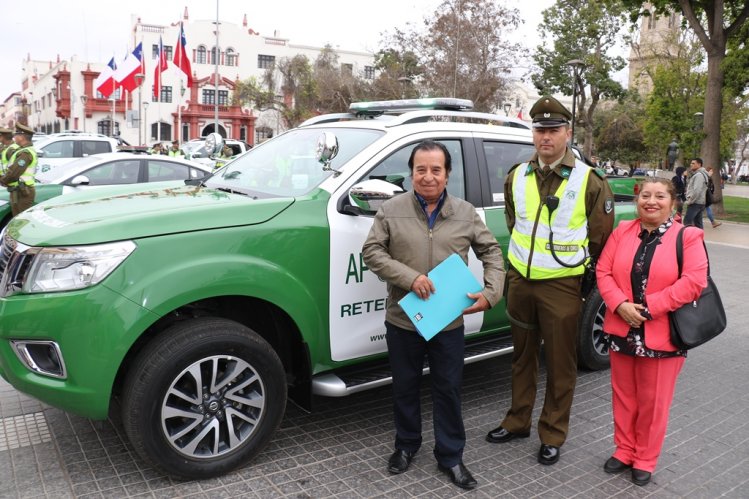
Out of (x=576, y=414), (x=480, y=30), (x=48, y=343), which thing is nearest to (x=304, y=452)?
(x=48, y=343)

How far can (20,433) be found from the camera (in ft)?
12.7

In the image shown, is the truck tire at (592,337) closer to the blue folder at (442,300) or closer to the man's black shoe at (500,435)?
the man's black shoe at (500,435)

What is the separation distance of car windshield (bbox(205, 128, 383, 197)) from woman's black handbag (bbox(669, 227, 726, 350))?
2.00 metres

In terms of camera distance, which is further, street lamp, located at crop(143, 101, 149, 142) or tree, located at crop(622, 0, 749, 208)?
street lamp, located at crop(143, 101, 149, 142)

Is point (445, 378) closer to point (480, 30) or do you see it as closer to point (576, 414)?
point (576, 414)

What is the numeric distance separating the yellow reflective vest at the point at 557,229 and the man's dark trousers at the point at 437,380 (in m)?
0.63

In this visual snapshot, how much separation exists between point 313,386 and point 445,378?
2.61 feet

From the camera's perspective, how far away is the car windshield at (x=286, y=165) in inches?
155

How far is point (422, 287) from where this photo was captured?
10.1ft

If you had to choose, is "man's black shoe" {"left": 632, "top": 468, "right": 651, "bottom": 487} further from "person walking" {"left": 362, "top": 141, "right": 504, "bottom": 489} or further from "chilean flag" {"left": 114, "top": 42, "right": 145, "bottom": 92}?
"chilean flag" {"left": 114, "top": 42, "right": 145, "bottom": 92}

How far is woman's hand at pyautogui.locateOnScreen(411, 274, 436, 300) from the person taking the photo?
308 centimetres

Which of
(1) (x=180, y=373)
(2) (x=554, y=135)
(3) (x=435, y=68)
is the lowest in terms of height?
(1) (x=180, y=373)

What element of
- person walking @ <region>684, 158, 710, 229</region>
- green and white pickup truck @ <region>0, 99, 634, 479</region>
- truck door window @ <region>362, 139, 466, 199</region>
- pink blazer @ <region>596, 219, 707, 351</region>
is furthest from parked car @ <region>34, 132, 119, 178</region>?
pink blazer @ <region>596, 219, 707, 351</region>

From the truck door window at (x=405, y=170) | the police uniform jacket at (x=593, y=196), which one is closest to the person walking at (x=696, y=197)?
the truck door window at (x=405, y=170)
